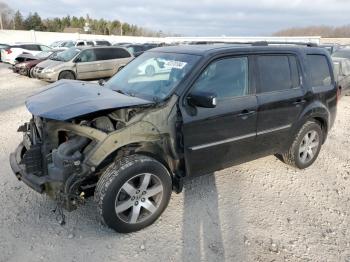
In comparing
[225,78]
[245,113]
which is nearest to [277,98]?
[245,113]

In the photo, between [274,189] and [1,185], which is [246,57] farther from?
[1,185]

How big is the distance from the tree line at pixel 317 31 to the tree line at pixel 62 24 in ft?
98.9

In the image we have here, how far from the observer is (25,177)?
11.3 ft

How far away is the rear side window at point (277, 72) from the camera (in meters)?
4.22

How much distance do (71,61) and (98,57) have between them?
1232mm

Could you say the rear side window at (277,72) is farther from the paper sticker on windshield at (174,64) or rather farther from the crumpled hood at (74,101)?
the crumpled hood at (74,101)

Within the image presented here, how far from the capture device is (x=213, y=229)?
354cm

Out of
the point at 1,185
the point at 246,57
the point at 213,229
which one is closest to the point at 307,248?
the point at 213,229

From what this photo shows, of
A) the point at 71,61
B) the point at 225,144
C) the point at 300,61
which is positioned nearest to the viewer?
the point at 225,144

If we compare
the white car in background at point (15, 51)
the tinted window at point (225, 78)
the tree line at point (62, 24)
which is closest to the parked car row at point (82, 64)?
the white car in background at point (15, 51)

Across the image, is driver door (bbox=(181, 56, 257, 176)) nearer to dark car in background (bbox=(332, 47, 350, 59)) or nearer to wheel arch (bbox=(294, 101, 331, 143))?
wheel arch (bbox=(294, 101, 331, 143))

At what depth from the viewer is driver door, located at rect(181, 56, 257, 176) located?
3668 mm

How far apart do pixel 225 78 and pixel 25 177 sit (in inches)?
96.7

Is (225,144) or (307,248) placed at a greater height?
(225,144)
